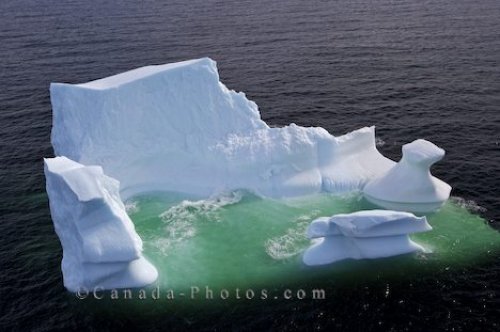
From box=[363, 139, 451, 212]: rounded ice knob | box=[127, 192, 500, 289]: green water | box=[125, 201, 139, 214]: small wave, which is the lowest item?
box=[127, 192, 500, 289]: green water

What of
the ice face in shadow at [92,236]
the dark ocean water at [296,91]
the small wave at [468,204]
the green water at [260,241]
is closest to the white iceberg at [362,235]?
the green water at [260,241]

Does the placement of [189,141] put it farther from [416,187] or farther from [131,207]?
[416,187]

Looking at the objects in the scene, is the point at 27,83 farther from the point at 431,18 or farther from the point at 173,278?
the point at 431,18

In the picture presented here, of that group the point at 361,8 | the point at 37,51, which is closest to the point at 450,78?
the point at 361,8

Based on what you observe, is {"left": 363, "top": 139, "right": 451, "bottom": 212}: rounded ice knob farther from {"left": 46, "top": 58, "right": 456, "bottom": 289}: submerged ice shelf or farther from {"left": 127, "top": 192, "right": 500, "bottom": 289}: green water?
{"left": 127, "top": 192, "right": 500, "bottom": 289}: green water

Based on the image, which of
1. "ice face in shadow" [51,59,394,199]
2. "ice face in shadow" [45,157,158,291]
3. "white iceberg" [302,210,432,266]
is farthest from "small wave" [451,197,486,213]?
"ice face in shadow" [45,157,158,291]

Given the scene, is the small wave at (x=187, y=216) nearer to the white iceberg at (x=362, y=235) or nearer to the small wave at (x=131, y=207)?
the small wave at (x=131, y=207)
